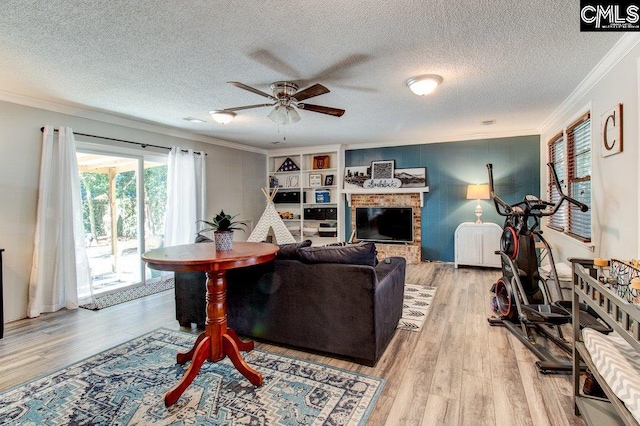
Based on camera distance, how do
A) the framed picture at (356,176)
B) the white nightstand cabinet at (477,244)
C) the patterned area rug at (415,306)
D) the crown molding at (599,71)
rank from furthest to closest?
the framed picture at (356,176)
the white nightstand cabinet at (477,244)
the patterned area rug at (415,306)
the crown molding at (599,71)

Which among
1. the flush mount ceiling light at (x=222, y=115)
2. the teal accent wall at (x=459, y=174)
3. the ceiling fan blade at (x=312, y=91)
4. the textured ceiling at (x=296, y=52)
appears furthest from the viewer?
the teal accent wall at (x=459, y=174)

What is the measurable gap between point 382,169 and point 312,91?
384 cm

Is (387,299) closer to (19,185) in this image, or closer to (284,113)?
(284,113)

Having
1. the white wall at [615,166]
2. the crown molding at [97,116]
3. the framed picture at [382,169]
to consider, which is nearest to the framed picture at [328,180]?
the framed picture at [382,169]

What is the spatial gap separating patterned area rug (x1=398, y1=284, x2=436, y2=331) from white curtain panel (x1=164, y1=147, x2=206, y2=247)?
136 inches

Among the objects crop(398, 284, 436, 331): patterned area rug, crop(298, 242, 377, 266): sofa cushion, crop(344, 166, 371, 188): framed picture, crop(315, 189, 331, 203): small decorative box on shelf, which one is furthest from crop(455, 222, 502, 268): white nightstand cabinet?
crop(298, 242, 377, 266): sofa cushion

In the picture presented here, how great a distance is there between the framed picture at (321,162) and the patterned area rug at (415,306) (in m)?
3.25

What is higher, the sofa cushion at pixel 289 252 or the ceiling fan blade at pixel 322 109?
the ceiling fan blade at pixel 322 109

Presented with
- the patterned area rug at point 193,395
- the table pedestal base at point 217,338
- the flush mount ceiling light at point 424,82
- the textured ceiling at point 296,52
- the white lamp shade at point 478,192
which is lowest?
the patterned area rug at point 193,395

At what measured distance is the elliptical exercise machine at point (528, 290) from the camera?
2.50 meters

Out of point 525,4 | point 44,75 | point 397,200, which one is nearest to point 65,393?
point 44,75

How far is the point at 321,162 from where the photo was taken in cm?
674

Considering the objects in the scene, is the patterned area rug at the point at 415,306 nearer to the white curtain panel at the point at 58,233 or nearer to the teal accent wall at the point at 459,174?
the teal accent wall at the point at 459,174

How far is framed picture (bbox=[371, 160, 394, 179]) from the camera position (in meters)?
6.16
